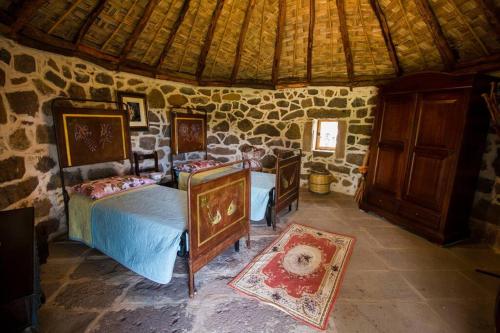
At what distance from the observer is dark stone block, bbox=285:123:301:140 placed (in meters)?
4.94

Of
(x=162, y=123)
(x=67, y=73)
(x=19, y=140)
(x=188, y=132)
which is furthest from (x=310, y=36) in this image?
(x=19, y=140)

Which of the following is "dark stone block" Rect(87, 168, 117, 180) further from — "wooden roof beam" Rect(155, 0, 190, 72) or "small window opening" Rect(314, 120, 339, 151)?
"small window opening" Rect(314, 120, 339, 151)

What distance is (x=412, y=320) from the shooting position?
174 cm

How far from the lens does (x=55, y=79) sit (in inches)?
105

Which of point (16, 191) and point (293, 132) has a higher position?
point (293, 132)

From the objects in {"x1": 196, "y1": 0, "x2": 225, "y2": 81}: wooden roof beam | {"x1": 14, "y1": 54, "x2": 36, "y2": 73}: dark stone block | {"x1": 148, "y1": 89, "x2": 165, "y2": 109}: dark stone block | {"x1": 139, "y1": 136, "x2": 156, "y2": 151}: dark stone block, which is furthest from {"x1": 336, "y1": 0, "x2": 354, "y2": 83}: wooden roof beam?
{"x1": 14, "y1": 54, "x2": 36, "y2": 73}: dark stone block

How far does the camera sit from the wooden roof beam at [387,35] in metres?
3.05

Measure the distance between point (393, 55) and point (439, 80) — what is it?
110cm

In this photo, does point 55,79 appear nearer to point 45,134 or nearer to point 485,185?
point 45,134

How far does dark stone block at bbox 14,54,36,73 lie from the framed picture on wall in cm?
108

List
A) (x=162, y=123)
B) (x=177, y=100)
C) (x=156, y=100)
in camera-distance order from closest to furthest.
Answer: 1. (x=156, y=100)
2. (x=162, y=123)
3. (x=177, y=100)

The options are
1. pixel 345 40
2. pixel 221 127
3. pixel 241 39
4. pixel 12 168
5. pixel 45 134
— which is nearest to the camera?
pixel 12 168

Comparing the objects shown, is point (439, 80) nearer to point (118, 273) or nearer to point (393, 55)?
point (393, 55)

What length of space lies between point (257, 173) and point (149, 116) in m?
2.10
